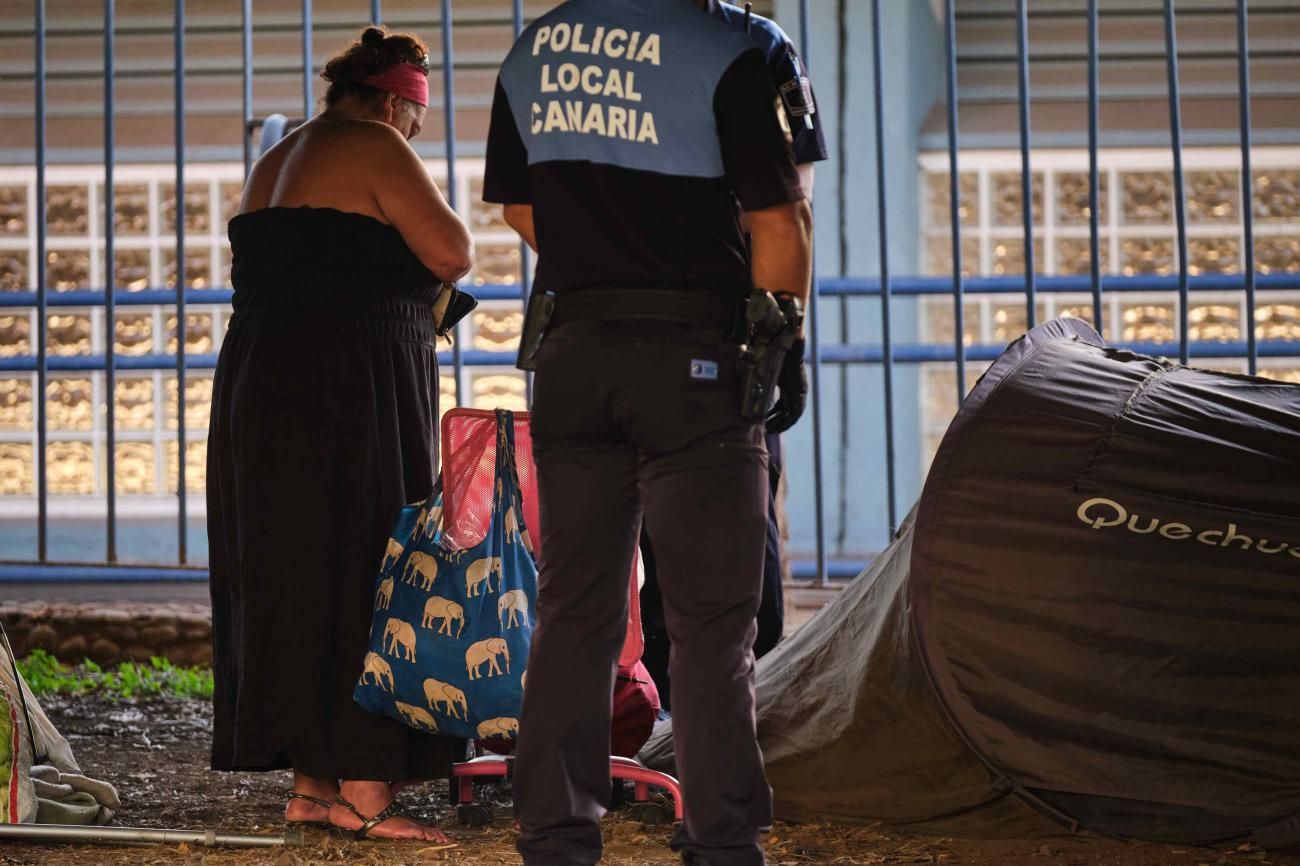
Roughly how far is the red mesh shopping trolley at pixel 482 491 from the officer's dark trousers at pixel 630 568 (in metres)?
0.48

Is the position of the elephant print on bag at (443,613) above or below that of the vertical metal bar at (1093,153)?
below

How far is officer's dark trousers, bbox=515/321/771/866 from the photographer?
2293mm

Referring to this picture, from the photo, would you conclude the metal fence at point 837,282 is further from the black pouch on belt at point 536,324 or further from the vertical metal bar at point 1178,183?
the black pouch on belt at point 536,324

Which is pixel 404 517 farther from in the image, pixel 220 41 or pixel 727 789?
pixel 220 41

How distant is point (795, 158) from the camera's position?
8.32 ft

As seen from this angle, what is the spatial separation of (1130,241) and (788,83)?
23.9 feet

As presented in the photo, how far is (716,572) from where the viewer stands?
229 cm

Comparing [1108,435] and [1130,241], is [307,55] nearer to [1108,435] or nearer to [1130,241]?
[1108,435]

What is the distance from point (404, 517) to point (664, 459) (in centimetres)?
85

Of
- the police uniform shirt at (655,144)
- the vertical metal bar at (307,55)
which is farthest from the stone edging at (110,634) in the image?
the police uniform shirt at (655,144)

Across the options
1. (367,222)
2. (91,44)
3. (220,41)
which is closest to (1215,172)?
(220,41)

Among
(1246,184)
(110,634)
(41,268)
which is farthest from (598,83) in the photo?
(110,634)

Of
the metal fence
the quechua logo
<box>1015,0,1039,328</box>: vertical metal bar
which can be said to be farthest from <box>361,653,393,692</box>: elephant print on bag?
<box>1015,0,1039,328</box>: vertical metal bar

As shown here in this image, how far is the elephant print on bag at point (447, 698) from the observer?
283 cm
